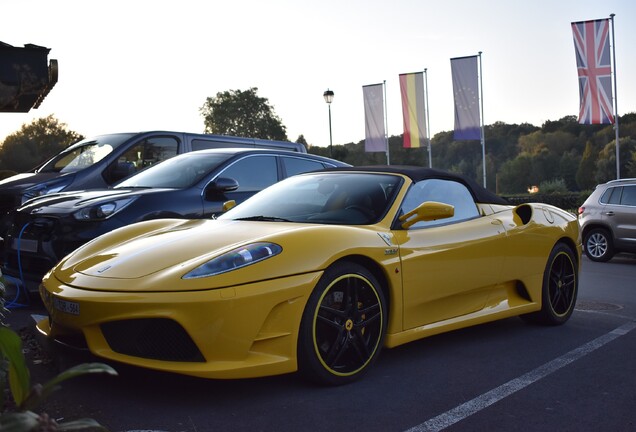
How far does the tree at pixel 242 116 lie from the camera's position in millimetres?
85062

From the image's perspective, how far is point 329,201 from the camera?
4828 millimetres

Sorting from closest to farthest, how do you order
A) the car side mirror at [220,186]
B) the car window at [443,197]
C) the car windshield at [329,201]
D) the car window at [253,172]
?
the car windshield at [329,201]
the car window at [443,197]
the car side mirror at [220,186]
the car window at [253,172]

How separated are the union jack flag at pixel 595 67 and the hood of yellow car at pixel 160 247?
27.1 m

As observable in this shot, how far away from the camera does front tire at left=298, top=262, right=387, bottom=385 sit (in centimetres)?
383

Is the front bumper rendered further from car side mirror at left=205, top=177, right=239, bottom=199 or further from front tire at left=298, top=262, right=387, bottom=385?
car side mirror at left=205, top=177, right=239, bottom=199

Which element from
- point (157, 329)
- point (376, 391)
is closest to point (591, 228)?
point (376, 391)

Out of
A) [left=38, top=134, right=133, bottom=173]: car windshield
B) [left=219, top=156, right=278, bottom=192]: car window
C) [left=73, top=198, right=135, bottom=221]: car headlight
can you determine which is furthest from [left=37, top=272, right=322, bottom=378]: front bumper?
[left=38, top=134, right=133, bottom=173]: car windshield

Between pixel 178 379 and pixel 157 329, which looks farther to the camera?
pixel 178 379

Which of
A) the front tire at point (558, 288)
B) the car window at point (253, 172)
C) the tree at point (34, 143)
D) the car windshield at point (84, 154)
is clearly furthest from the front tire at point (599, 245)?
the tree at point (34, 143)

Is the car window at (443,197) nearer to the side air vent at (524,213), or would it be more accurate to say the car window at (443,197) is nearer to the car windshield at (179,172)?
the side air vent at (524,213)

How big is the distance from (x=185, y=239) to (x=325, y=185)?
1.20m

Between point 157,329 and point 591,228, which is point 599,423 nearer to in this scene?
point 157,329

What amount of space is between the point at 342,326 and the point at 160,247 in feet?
3.76

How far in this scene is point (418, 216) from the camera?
4.52 metres
